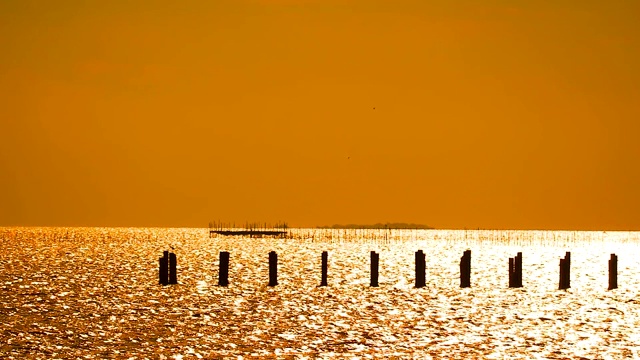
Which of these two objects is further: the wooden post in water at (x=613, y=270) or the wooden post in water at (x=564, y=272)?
the wooden post in water at (x=564, y=272)

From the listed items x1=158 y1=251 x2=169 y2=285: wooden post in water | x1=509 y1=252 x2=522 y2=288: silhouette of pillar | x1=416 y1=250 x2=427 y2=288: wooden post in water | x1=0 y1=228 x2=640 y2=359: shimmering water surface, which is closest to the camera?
x1=0 y1=228 x2=640 y2=359: shimmering water surface

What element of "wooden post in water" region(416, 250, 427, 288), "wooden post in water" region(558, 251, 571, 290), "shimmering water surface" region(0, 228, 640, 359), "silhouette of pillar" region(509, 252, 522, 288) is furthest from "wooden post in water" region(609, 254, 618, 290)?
"wooden post in water" region(416, 250, 427, 288)

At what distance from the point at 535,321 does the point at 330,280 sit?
23528 mm

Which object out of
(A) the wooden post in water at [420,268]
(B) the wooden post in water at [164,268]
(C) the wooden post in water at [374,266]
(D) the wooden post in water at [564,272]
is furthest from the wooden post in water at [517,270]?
(B) the wooden post in water at [164,268]

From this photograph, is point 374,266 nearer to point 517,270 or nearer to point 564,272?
point 517,270

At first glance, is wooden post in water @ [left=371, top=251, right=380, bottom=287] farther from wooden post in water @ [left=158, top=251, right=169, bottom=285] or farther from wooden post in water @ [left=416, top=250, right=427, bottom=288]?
wooden post in water @ [left=158, top=251, right=169, bottom=285]

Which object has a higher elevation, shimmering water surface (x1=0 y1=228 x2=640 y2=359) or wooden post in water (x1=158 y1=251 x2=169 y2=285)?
wooden post in water (x1=158 y1=251 x2=169 y2=285)

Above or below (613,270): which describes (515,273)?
below

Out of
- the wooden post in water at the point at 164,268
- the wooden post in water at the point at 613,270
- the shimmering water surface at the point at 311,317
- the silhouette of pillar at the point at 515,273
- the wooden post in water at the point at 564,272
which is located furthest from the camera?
the wooden post in water at the point at 164,268

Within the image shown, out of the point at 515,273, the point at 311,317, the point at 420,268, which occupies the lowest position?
the point at 311,317

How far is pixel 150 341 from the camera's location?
102 feet

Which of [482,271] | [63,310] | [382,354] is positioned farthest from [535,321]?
[482,271]

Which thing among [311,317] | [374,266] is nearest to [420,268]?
[374,266]

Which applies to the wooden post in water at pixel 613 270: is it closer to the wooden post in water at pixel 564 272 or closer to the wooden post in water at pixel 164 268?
the wooden post in water at pixel 564 272
